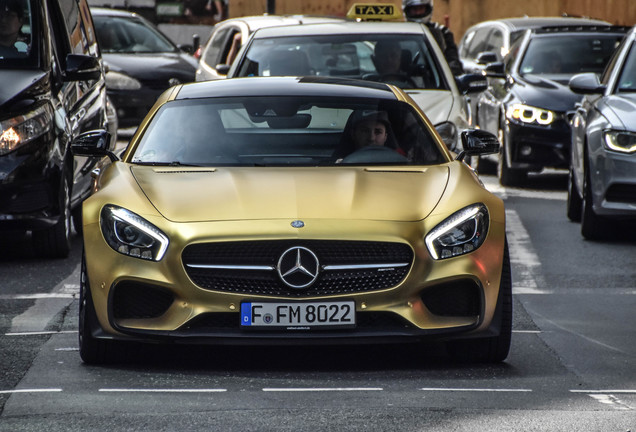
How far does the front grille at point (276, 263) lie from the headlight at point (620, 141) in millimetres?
5160

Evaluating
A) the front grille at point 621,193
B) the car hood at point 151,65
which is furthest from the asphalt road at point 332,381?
the car hood at point 151,65

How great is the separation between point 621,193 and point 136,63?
36.5 ft

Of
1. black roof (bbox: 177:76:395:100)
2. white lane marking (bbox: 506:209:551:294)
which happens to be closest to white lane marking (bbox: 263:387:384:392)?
black roof (bbox: 177:76:395:100)

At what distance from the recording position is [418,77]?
13375 millimetres

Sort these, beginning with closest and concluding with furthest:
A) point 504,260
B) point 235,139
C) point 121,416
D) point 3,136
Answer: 1. point 121,416
2. point 504,260
3. point 235,139
4. point 3,136

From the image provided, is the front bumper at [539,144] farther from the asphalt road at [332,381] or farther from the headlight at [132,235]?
the headlight at [132,235]

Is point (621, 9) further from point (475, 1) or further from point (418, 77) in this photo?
point (418, 77)

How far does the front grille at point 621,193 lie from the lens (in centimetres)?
1170

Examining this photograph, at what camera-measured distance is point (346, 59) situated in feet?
44.8

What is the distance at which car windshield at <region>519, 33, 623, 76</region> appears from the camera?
55.3 ft

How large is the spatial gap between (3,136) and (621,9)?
20.0 m

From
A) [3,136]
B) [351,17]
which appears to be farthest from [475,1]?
[3,136]

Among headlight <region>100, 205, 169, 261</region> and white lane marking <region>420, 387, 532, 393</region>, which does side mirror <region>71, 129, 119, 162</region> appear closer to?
headlight <region>100, 205, 169, 261</region>

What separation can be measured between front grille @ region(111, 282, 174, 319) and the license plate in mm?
355
